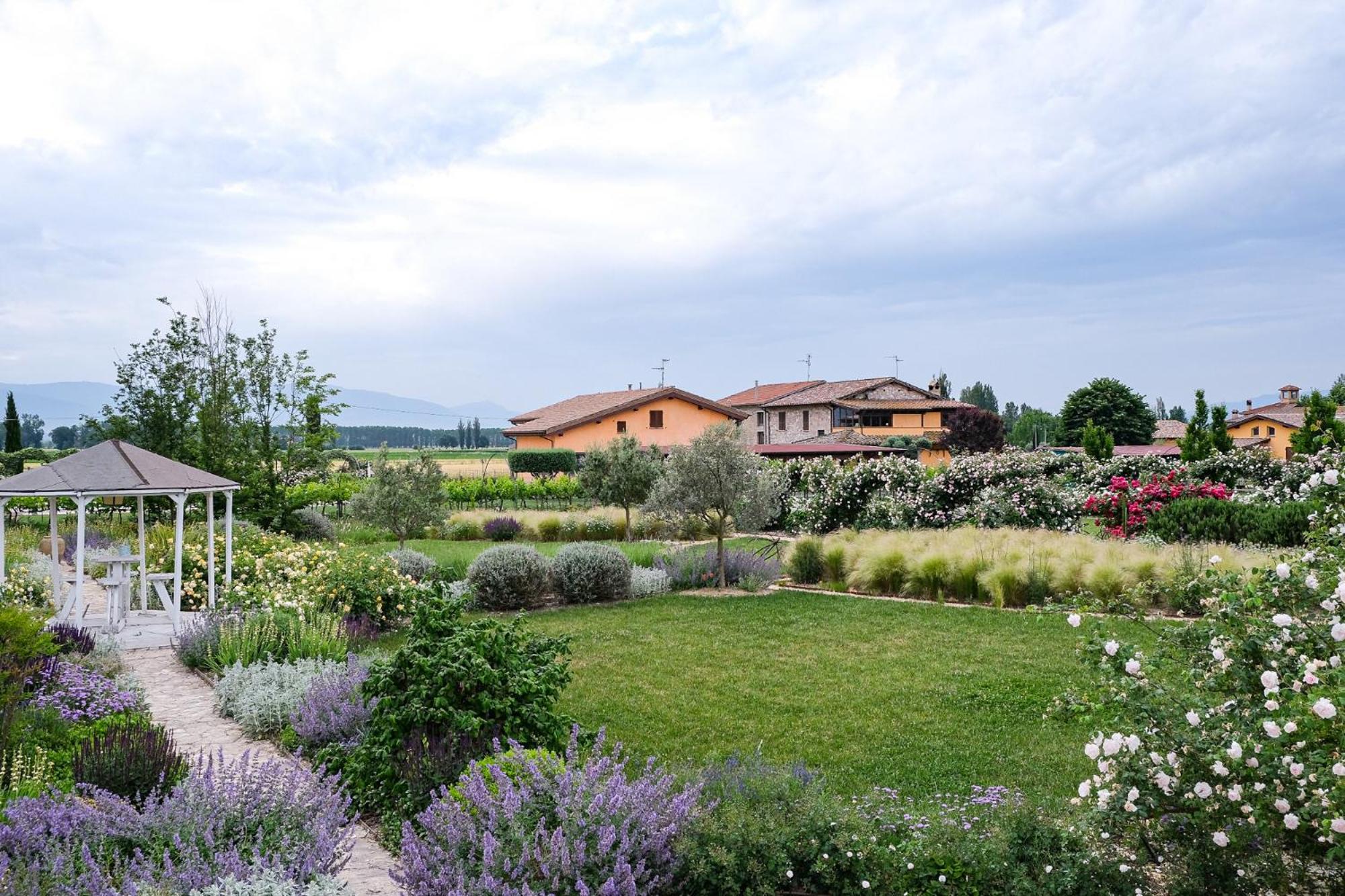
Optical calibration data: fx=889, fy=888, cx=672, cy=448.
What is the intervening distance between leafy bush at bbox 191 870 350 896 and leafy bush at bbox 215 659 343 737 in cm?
303

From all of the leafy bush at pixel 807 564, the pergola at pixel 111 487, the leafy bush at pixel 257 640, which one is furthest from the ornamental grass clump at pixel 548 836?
the leafy bush at pixel 807 564

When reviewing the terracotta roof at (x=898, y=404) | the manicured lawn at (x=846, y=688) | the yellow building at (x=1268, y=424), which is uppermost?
the terracotta roof at (x=898, y=404)

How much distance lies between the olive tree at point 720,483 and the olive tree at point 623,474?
7165 millimetres

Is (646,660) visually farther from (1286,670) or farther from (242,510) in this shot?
(242,510)

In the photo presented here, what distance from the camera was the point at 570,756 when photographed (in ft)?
12.7

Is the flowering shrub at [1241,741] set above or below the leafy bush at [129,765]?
above

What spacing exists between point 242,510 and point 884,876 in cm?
1668

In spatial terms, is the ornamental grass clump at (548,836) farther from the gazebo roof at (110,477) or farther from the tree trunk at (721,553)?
the tree trunk at (721,553)

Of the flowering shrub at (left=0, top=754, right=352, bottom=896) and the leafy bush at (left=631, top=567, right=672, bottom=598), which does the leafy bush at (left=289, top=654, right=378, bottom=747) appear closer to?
the flowering shrub at (left=0, top=754, right=352, bottom=896)

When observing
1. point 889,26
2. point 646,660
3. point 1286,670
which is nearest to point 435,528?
point 646,660

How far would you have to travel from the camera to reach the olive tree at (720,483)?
45.2 feet

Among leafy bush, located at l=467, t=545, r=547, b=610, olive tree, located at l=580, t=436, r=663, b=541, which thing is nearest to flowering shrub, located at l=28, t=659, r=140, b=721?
leafy bush, located at l=467, t=545, r=547, b=610

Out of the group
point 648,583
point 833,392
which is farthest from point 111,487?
point 833,392

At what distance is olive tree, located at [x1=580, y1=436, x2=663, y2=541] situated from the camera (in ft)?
70.5
